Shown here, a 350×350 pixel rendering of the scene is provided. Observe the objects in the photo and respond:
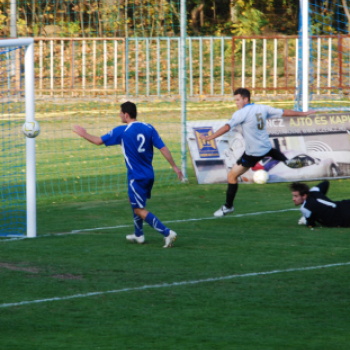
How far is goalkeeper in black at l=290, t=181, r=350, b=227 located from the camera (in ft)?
27.8

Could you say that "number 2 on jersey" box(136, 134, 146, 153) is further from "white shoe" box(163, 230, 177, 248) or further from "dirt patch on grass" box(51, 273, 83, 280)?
"dirt patch on grass" box(51, 273, 83, 280)

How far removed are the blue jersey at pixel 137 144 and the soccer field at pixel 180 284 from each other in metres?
0.90

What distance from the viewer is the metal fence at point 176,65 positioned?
73.9 ft

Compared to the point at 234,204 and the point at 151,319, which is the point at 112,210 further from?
the point at 151,319

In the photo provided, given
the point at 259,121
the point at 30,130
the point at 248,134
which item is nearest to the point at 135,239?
the point at 30,130

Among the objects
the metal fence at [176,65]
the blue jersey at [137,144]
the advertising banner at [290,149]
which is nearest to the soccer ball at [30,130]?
the blue jersey at [137,144]

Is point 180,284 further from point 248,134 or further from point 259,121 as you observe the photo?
point 259,121

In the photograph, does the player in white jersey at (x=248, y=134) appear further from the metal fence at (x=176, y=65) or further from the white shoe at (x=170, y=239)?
the metal fence at (x=176, y=65)

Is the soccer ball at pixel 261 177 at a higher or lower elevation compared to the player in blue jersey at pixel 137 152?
lower

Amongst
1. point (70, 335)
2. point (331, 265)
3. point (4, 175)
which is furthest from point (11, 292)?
point (4, 175)

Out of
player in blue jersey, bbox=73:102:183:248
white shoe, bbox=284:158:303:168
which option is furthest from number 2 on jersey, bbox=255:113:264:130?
white shoe, bbox=284:158:303:168

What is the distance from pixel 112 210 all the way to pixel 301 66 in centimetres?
601

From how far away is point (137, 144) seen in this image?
7.69 meters

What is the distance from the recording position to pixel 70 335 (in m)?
4.97
